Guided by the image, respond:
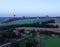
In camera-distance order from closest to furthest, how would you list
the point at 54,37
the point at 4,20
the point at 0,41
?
1. the point at 0,41
2. the point at 4,20
3. the point at 54,37

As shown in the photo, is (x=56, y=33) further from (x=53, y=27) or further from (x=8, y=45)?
(x=8, y=45)

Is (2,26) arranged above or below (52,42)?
above

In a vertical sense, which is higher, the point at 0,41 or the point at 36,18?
the point at 36,18

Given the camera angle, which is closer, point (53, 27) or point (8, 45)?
point (8, 45)

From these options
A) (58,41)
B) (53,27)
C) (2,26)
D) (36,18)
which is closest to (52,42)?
(58,41)

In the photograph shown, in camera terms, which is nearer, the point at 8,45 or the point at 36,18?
the point at 8,45

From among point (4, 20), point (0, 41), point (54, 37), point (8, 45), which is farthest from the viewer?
point (54, 37)

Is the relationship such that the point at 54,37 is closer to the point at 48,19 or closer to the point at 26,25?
the point at 48,19

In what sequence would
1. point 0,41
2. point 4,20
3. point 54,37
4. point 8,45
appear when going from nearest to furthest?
point 8,45 < point 0,41 < point 4,20 < point 54,37

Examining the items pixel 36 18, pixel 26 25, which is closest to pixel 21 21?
pixel 26 25
